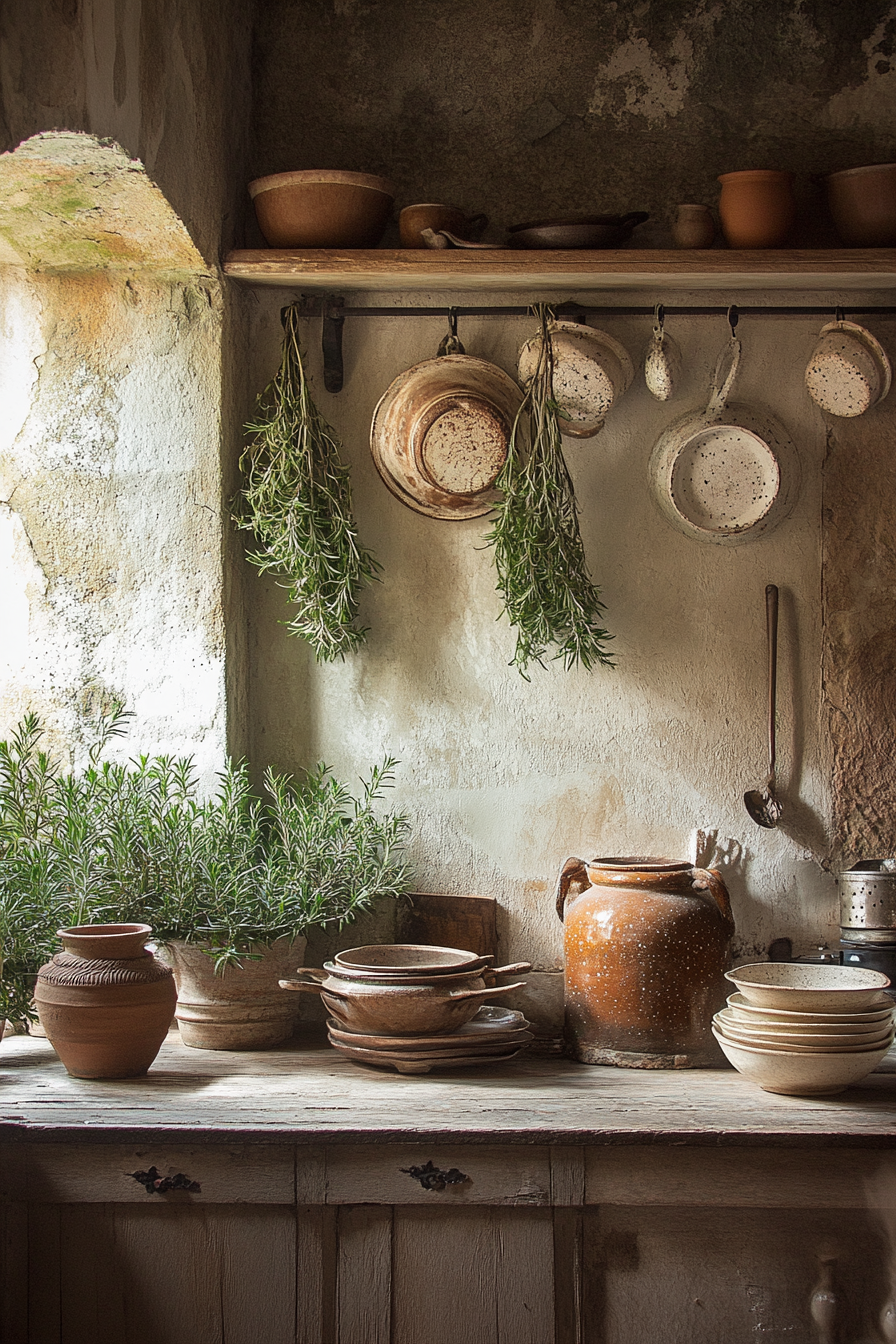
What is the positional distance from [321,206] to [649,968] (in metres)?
1.71

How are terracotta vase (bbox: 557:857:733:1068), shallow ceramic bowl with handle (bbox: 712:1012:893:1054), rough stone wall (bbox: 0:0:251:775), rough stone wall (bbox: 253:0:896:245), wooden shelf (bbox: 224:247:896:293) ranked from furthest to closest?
rough stone wall (bbox: 253:0:896:245)
rough stone wall (bbox: 0:0:251:775)
wooden shelf (bbox: 224:247:896:293)
terracotta vase (bbox: 557:857:733:1068)
shallow ceramic bowl with handle (bbox: 712:1012:893:1054)

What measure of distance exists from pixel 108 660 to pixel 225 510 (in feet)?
1.36

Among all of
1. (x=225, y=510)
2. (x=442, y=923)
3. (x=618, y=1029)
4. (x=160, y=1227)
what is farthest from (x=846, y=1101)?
(x=225, y=510)

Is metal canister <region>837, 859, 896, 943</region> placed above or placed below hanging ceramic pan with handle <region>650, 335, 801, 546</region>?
below

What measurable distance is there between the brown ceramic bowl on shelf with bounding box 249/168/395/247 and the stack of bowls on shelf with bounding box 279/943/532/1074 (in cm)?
152

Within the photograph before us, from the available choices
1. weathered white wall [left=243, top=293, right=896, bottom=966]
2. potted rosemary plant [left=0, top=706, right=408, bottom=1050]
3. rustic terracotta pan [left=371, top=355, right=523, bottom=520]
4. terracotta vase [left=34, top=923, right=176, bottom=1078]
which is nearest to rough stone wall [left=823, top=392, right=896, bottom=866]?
weathered white wall [left=243, top=293, right=896, bottom=966]

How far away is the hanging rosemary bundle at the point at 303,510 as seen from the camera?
2.40 m

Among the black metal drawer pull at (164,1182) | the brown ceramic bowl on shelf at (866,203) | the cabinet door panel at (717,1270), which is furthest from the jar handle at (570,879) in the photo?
the brown ceramic bowl on shelf at (866,203)

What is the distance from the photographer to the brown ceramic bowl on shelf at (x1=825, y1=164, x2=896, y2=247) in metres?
2.38

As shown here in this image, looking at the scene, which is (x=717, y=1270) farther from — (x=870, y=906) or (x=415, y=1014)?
(x=870, y=906)

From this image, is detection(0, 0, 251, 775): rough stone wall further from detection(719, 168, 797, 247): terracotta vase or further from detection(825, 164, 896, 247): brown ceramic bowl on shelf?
detection(825, 164, 896, 247): brown ceramic bowl on shelf

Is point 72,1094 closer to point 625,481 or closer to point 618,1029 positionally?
point 618,1029

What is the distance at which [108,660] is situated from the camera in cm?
249

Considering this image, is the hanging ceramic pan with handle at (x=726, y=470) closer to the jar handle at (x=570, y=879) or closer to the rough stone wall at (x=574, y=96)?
the rough stone wall at (x=574, y=96)
